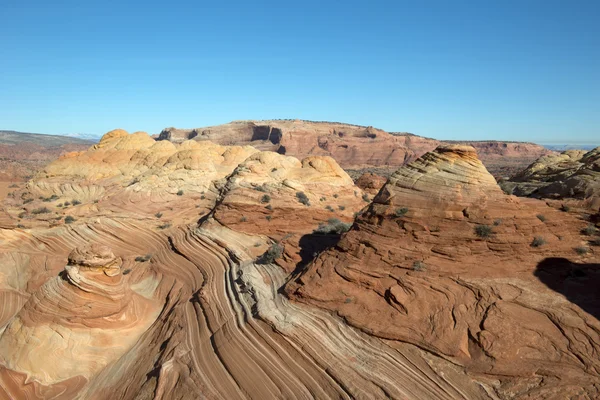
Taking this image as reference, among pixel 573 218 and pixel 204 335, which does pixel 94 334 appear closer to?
pixel 204 335

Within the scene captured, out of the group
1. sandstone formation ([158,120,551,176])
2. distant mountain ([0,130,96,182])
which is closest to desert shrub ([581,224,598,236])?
distant mountain ([0,130,96,182])

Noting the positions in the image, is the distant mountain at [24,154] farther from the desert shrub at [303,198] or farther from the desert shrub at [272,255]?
the desert shrub at [272,255]

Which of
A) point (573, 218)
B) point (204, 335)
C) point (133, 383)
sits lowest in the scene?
point (133, 383)

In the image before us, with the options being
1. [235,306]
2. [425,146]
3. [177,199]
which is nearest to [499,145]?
→ [425,146]

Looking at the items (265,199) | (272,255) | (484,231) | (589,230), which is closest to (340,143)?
(265,199)

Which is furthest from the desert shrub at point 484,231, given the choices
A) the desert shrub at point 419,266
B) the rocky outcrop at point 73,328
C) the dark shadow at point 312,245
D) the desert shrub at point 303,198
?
the rocky outcrop at point 73,328

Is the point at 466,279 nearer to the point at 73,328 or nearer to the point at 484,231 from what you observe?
the point at 484,231
